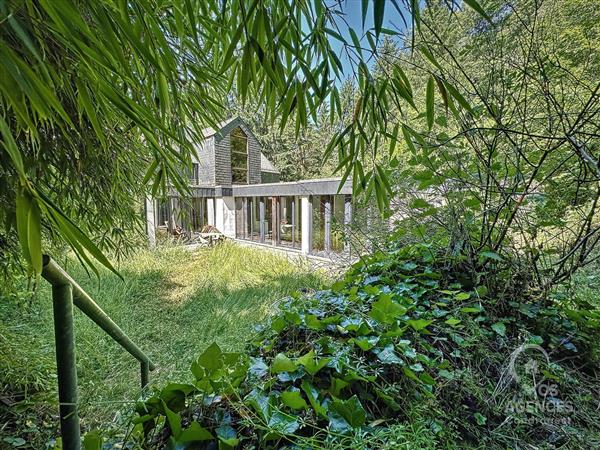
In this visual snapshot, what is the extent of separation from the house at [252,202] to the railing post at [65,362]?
5.25 m

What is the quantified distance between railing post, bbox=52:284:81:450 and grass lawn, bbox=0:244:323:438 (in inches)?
12.1

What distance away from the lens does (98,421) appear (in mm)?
1712

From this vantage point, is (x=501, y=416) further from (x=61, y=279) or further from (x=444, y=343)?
(x=61, y=279)

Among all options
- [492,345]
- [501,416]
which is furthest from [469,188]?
[501,416]

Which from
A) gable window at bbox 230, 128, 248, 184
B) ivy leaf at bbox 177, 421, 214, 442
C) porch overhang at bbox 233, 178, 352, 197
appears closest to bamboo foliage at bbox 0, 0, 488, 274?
ivy leaf at bbox 177, 421, 214, 442

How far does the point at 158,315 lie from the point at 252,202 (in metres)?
6.32

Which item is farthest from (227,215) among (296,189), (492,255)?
(492,255)

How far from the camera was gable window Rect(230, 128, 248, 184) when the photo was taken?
12812 millimetres

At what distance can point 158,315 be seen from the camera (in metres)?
4.62

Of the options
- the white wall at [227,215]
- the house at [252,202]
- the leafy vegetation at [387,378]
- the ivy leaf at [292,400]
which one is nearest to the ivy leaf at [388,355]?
the leafy vegetation at [387,378]

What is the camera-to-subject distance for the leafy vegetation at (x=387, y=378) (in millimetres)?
670

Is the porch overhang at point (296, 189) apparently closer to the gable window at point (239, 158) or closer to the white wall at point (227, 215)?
the white wall at point (227, 215)

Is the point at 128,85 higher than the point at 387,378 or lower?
higher

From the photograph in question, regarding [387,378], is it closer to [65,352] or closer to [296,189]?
[65,352]
